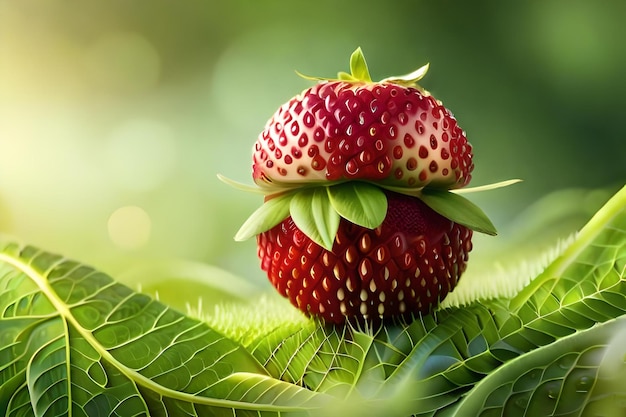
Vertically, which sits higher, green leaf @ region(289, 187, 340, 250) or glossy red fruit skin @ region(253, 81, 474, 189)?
glossy red fruit skin @ region(253, 81, 474, 189)

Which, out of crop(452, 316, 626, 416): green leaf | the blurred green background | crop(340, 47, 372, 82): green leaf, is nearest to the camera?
crop(452, 316, 626, 416): green leaf

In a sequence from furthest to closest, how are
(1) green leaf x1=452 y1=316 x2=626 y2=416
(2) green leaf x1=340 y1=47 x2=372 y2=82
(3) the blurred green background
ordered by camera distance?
(3) the blurred green background < (2) green leaf x1=340 y1=47 x2=372 y2=82 < (1) green leaf x1=452 y1=316 x2=626 y2=416

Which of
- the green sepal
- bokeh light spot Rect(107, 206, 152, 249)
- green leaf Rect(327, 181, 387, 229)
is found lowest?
bokeh light spot Rect(107, 206, 152, 249)

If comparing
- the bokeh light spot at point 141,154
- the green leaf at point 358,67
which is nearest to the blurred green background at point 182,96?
the bokeh light spot at point 141,154

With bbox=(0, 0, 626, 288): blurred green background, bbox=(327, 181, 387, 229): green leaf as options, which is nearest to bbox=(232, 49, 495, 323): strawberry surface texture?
bbox=(327, 181, 387, 229): green leaf

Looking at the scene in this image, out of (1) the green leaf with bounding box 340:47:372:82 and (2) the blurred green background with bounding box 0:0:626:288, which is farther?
(2) the blurred green background with bounding box 0:0:626:288

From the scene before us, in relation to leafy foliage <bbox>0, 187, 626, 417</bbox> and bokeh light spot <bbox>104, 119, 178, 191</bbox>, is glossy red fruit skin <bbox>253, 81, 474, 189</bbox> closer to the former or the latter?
leafy foliage <bbox>0, 187, 626, 417</bbox>

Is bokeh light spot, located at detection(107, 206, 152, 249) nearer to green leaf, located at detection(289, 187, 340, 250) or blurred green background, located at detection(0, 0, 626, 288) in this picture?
blurred green background, located at detection(0, 0, 626, 288)

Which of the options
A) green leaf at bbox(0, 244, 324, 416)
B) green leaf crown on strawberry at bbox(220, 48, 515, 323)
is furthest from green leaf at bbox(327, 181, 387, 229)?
green leaf at bbox(0, 244, 324, 416)
